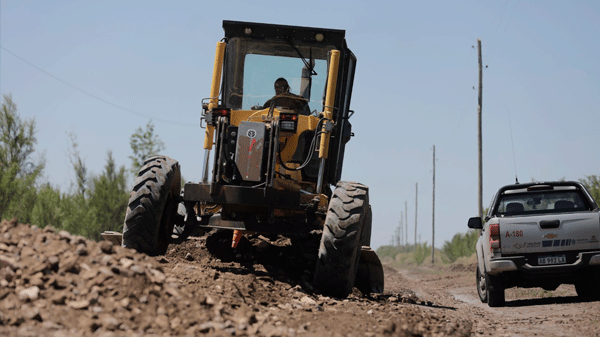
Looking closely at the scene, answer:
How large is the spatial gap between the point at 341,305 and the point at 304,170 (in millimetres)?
2715

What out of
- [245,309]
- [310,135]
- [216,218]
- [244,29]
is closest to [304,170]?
[310,135]

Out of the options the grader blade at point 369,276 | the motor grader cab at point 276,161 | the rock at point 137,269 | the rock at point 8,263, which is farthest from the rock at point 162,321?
the grader blade at point 369,276

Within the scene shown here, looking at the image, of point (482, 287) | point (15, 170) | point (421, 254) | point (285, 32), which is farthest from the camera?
point (421, 254)

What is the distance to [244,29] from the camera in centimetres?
1061

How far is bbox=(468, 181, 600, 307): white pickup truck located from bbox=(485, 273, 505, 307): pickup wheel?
0.05 ft

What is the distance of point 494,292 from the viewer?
11.0 meters

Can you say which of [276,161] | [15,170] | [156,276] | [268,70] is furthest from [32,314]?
[15,170]

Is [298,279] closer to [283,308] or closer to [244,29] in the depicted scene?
[283,308]

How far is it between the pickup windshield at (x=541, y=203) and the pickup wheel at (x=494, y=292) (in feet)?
3.39

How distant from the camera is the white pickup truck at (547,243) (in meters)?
10.1

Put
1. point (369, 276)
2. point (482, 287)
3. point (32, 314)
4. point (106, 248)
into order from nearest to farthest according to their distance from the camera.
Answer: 1. point (32, 314)
2. point (106, 248)
3. point (369, 276)
4. point (482, 287)

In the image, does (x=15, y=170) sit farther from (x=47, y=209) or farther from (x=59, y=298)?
(x=59, y=298)

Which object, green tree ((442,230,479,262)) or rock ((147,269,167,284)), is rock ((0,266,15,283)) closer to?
rock ((147,269,167,284))

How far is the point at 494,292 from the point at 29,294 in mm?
7514
